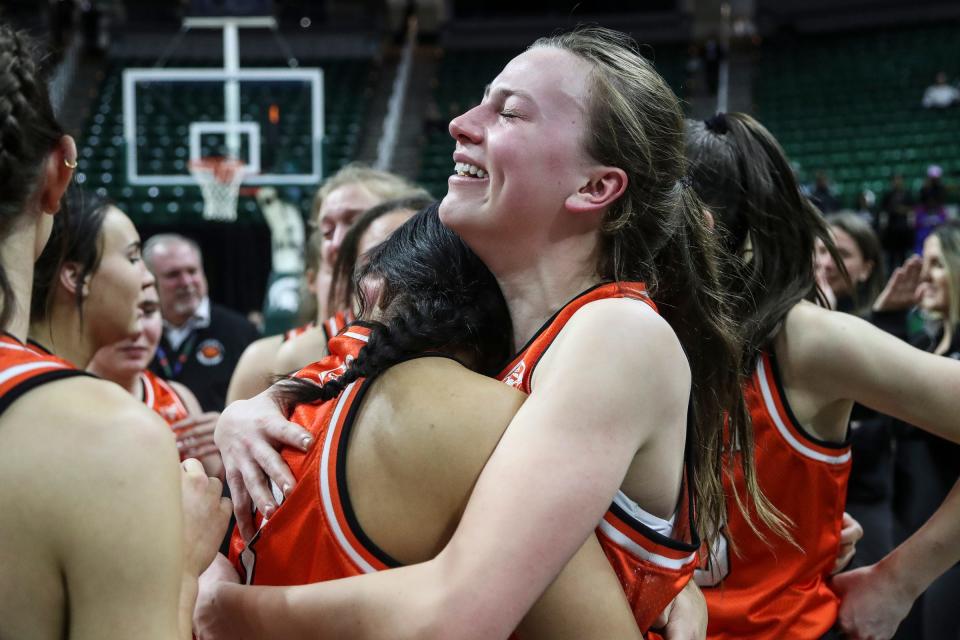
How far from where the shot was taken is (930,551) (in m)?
2.04

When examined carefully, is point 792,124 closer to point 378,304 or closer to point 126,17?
point 126,17

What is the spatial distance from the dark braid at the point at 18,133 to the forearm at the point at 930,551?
5.80 ft

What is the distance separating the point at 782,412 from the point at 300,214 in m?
9.76

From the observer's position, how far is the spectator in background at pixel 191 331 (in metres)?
4.86

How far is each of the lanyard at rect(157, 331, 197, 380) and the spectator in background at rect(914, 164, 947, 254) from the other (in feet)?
27.6

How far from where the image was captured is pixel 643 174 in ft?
5.51

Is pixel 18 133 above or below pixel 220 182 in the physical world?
above

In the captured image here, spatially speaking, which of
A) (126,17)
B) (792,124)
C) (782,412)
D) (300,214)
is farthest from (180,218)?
(782,412)

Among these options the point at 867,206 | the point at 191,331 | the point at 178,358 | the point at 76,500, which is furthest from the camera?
the point at 867,206

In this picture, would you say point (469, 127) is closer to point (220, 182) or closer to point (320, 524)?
point (320, 524)

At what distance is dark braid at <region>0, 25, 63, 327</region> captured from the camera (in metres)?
1.20

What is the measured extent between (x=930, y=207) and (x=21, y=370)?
1191 cm

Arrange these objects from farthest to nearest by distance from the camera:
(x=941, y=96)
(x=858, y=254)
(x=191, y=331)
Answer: (x=941, y=96)
(x=191, y=331)
(x=858, y=254)

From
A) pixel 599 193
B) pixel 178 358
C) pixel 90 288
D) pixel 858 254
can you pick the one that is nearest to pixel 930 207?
pixel 858 254
